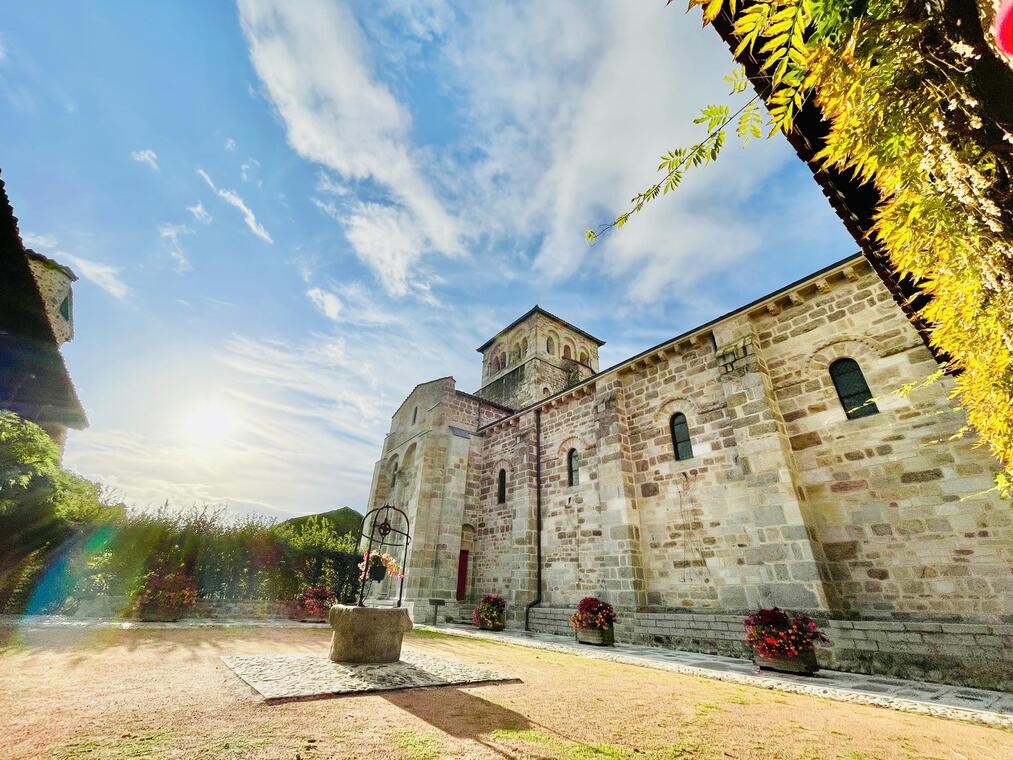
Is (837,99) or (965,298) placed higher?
(837,99)

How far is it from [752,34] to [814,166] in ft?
7.99

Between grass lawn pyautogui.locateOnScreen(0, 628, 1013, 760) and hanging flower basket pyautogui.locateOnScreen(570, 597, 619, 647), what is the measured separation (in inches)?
165

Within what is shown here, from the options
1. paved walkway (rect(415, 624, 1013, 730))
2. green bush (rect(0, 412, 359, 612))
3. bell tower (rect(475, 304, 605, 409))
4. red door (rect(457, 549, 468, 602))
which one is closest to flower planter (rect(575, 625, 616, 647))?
paved walkway (rect(415, 624, 1013, 730))

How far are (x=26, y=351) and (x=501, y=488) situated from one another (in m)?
14.4

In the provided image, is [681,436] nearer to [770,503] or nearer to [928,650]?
[770,503]

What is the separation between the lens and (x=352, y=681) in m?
5.05

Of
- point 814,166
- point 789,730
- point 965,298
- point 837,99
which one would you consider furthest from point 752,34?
point 789,730

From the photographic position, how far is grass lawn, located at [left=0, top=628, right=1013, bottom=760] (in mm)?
3033

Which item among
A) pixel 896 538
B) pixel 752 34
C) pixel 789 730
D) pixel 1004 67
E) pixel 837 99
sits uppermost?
pixel 837 99

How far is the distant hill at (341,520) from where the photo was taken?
826 inches

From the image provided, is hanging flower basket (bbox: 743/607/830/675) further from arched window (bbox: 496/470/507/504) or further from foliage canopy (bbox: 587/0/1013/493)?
arched window (bbox: 496/470/507/504)

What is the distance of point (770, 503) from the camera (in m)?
8.21

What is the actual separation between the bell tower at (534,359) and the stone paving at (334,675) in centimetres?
1879

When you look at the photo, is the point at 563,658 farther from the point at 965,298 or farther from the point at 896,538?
the point at 965,298
